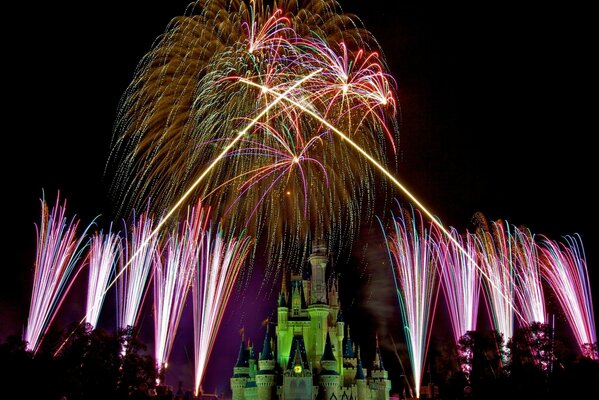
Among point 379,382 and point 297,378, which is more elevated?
point 297,378

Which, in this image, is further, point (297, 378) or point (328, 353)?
point (328, 353)

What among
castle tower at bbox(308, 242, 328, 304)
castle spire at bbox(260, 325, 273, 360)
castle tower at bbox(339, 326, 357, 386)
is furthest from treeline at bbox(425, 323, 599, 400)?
castle tower at bbox(308, 242, 328, 304)

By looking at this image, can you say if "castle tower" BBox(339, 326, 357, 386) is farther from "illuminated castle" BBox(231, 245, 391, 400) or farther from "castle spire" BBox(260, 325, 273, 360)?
"castle spire" BBox(260, 325, 273, 360)

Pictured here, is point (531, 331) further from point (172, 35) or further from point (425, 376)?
point (425, 376)

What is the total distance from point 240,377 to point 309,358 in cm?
987

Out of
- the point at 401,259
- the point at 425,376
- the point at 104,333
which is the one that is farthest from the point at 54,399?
the point at 425,376

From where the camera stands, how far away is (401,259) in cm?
4938

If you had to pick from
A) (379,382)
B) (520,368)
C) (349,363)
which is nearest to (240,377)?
(349,363)

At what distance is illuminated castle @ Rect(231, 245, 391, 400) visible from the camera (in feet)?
258

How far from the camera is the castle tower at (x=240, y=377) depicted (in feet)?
274

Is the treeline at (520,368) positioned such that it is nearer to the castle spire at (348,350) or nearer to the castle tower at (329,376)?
the castle tower at (329,376)

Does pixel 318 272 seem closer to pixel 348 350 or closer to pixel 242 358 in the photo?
pixel 348 350

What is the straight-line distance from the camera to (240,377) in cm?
8406

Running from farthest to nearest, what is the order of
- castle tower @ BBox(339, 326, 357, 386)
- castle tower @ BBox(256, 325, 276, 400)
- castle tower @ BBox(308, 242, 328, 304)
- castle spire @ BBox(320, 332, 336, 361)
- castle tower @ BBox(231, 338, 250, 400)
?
castle tower @ BBox(308, 242, 328, 304) < castle tower @ BBox(231, 338, 250, 400) < castle tower @ BBox(339, 326, 357, 386) < castle spire @ BBox(320, 332, 336, 361) < castle tower @ BBox(256, 325, 276, 400)
